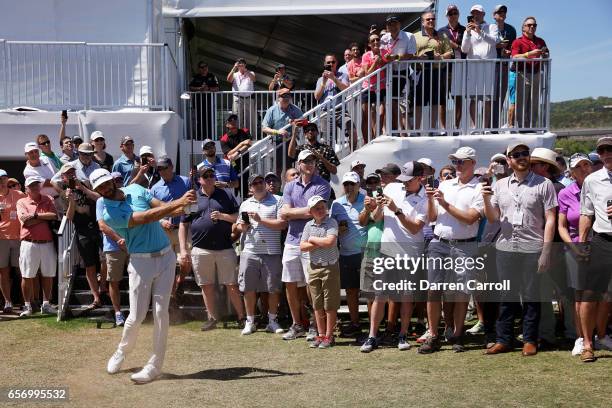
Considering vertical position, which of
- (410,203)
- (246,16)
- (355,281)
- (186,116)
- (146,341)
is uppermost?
(246,16)

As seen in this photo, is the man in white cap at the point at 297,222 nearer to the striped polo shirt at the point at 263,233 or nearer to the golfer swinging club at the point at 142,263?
the striped polo shirt at the point at 263,233

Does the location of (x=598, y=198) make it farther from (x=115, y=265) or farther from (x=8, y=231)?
(x=8, y=231)

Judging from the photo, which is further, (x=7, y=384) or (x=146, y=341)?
(x=146, y=341)

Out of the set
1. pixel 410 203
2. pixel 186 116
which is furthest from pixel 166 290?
pixel 186 116

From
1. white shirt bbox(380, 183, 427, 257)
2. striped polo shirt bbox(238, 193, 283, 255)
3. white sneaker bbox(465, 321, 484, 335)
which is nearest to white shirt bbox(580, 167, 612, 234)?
white shirt bbox(380, 183, 427, 257)

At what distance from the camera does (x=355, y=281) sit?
968cm

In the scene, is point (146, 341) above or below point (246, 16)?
below

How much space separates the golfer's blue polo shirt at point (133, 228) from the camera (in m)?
7.65

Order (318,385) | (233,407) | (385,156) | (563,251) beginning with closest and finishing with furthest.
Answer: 1. (233,407)
2. (318,385)
3. (563,251)
4. (385,156)

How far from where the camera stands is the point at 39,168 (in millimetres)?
11883

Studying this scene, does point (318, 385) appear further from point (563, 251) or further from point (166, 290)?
point (563, 251)

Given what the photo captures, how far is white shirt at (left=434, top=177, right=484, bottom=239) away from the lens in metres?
8.62

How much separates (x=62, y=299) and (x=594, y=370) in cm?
670

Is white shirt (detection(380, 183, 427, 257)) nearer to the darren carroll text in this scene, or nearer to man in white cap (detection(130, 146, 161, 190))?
the darren carroll text
